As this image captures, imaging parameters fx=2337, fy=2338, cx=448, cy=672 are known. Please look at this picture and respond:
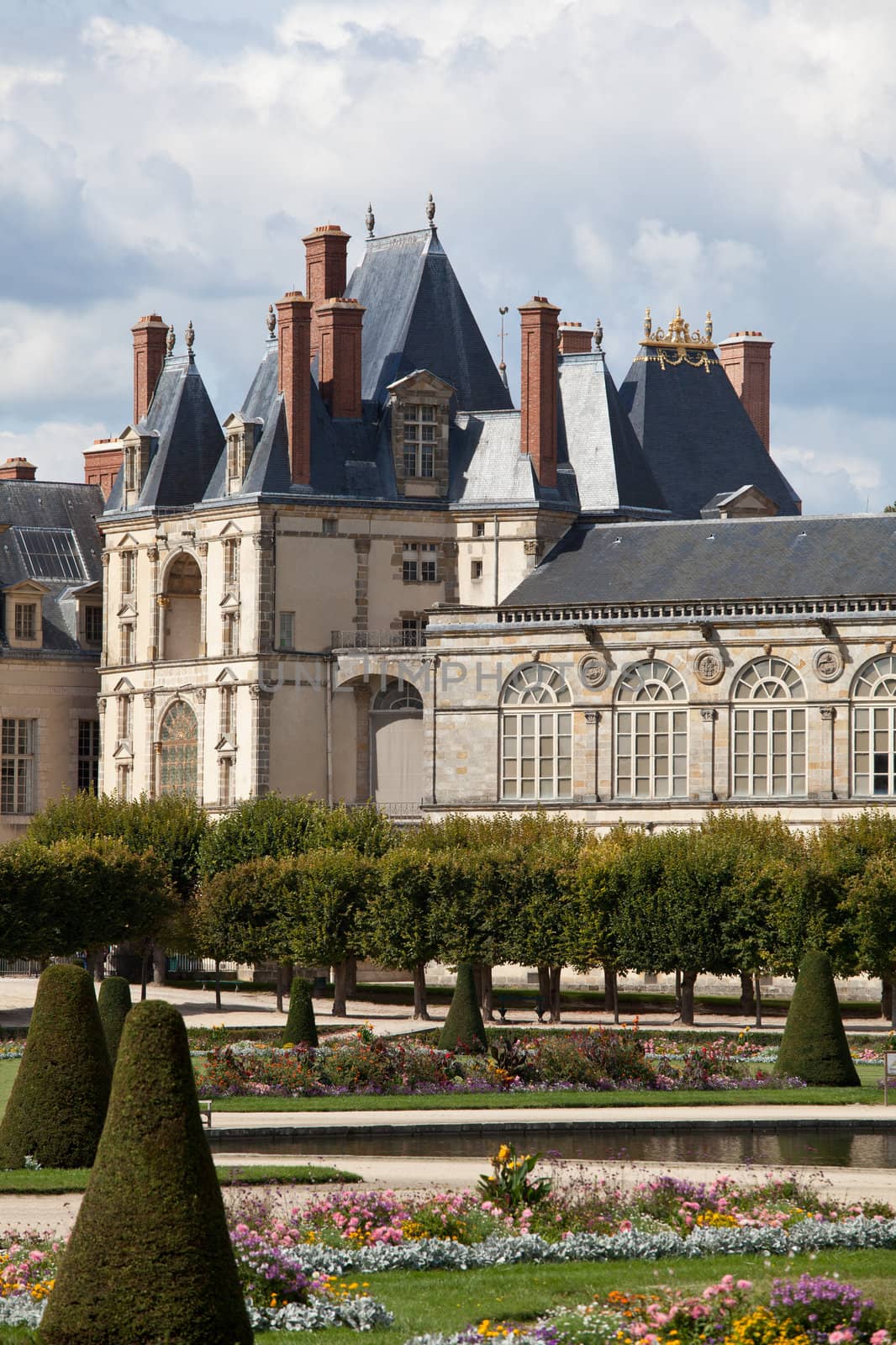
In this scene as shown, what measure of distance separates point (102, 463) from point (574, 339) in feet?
61.9

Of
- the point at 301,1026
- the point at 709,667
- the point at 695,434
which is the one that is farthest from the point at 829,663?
the point at 301,1026

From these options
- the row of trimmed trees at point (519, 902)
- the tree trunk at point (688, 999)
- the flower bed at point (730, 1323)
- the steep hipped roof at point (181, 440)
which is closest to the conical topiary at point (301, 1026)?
the tree trunk at point (688, 999)

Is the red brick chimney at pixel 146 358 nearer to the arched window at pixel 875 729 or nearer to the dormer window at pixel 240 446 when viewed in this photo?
the dormer window at pixel 240 446

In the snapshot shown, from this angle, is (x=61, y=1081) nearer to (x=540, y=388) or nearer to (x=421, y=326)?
(x=540, y=388)

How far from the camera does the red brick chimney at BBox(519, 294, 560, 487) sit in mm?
65562

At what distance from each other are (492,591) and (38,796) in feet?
53.4

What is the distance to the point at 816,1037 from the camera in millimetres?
35312

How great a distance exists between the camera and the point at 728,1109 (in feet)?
102

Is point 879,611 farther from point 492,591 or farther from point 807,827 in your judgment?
point 492,591

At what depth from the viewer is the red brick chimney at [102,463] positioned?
82.7 m

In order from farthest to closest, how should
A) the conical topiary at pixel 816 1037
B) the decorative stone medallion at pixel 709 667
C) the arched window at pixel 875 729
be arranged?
the decorative stone medallion at pixel 709 667
the arched window at pixel 875 729
the conical topiary at pixel 816 1037

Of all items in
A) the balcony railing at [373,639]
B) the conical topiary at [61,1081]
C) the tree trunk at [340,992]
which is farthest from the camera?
the balcony railing at [373,639]

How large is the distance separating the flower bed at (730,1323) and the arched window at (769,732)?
43789 millimetres

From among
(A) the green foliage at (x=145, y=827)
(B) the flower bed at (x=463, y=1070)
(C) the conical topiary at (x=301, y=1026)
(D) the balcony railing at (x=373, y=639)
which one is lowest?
(B) the flower bed at (x=463, y=1070)
